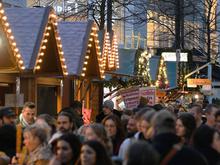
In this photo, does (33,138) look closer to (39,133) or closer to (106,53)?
(39,133)

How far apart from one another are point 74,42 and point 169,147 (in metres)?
13.1

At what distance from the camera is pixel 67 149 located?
7016 millimetres

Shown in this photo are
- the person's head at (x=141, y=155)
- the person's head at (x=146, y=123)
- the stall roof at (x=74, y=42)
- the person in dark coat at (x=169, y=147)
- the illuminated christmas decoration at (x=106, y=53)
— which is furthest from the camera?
the illuminated christmas decoration at (x=106, y=53)

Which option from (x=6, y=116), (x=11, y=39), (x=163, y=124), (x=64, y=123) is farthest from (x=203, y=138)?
(x=11, y=39)

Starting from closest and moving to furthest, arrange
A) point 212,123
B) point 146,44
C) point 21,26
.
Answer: point 212,123 → point 21,26 → point 146,44

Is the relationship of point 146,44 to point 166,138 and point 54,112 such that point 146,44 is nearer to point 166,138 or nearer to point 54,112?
point 54,112

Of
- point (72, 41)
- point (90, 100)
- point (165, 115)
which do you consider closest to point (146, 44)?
point (90, 100)

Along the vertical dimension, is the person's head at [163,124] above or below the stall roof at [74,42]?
below

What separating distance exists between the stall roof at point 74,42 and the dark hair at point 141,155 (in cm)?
1307

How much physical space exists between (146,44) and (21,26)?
40.3 m

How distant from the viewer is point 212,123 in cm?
1093

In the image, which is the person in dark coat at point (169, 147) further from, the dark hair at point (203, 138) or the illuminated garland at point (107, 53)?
the illuminated garland at point (107, 53)

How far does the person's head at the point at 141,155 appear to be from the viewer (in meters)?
5.43

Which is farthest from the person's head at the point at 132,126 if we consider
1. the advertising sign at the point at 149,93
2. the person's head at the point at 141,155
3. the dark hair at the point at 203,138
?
the advertising sign at the point at 149,93
